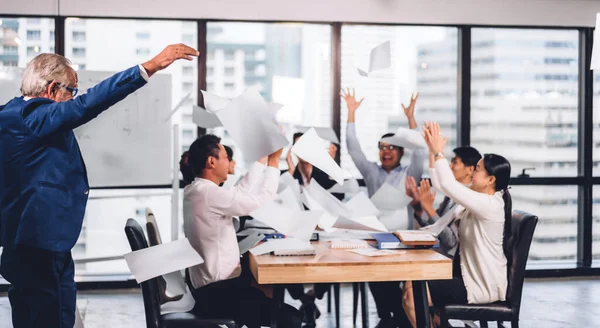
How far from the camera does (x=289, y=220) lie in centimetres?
278

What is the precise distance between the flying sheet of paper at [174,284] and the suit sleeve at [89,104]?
1.35m

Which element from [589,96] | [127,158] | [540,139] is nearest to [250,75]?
[127,158]

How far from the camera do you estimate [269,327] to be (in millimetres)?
2834

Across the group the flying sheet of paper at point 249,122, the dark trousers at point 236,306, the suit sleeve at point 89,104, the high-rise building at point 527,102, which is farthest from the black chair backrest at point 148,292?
the high-rise building at point 527,102

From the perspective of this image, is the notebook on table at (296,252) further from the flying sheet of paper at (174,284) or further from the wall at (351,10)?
the wall at (351,10)

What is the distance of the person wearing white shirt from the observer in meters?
2.78

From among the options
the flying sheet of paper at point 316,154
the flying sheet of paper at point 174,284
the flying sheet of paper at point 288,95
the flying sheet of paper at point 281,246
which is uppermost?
the flying sheet of paper at point 288,95

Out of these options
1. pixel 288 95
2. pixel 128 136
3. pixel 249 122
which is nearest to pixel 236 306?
pixel 249 122

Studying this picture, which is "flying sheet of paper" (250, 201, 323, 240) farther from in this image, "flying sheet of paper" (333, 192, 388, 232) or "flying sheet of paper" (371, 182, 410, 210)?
"flying sheet of paper" (371, 182, 410, 210)

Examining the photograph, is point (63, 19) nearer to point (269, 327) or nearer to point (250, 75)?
Answer: point (250, 75)

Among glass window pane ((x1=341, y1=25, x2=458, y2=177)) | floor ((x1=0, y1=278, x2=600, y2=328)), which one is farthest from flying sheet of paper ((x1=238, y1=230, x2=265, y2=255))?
glass window pane ((x1=341, y1=25, x2=458, y2=177))

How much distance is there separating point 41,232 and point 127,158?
327 centimetres

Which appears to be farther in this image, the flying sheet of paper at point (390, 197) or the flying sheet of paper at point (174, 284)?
the flying sheet of paper at point (390, 197)

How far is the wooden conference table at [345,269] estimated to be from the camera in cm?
263
